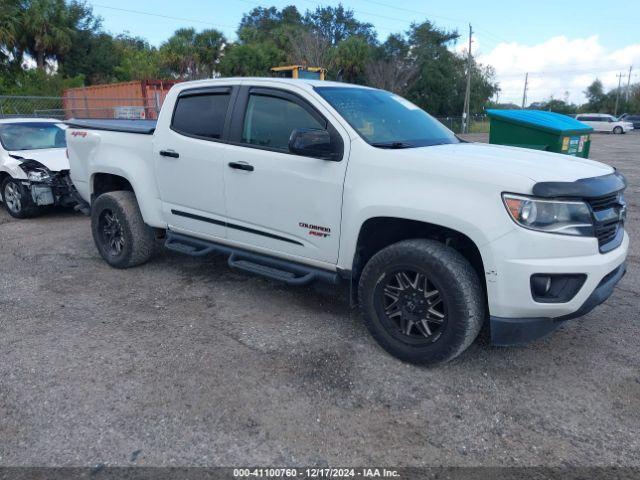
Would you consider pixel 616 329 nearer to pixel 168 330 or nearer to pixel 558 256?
pixel 558 256

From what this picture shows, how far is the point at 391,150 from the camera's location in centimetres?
351

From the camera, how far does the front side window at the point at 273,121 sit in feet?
13.0

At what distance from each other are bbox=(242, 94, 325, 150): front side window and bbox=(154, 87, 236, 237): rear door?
0.24 meters

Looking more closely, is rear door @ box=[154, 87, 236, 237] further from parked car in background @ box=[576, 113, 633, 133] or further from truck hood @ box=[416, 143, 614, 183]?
parked car in background @ box=[576, 113, 633, 133]

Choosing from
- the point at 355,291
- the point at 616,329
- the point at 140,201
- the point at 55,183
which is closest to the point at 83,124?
the point at 140,201

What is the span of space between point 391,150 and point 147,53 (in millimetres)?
45275

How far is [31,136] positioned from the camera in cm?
870

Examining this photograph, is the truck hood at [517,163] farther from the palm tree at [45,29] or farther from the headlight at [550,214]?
the palm tree at [45,29]

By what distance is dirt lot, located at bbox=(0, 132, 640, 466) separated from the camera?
269 cm

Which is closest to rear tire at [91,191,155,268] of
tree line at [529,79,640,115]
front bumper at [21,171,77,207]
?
front bumper at [21,171,77,207]

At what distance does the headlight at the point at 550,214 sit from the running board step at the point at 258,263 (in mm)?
1367

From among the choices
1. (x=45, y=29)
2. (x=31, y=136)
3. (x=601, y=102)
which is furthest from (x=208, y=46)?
(x=601, y=102)

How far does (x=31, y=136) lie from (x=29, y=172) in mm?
1305

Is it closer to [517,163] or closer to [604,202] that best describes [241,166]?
[517,163]
